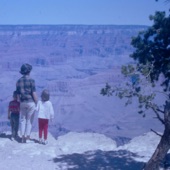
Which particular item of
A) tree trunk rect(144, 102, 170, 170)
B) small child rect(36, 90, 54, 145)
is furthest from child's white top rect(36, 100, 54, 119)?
tree trunk rect(144, 102, 170, 170)

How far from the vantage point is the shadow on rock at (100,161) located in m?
6.06

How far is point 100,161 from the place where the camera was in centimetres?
641

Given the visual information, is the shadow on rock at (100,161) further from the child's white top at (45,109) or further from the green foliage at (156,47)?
the green foliage at (156,47)

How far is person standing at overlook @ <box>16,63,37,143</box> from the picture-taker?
6863 millimetres

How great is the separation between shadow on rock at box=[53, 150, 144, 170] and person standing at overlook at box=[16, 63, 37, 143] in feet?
3.82

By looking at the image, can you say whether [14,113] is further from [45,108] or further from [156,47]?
[156,47]

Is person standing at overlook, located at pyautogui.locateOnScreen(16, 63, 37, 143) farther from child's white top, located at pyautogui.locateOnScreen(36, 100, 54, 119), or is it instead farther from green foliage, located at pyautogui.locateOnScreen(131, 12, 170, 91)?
green foliage, located at pyautogui.locateOnScreen(131, 12, 170, 91)

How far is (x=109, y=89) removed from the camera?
4910 millimetres

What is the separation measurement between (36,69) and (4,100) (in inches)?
1645

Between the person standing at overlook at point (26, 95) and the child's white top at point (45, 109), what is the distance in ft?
0.45

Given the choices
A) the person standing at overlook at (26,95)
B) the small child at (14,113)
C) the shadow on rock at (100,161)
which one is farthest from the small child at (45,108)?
the shadow on rock at (100,161)

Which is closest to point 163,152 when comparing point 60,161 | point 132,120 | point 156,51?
point 156,51

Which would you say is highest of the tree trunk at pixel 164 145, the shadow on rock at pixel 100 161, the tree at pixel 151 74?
the tree at pixel 151 74

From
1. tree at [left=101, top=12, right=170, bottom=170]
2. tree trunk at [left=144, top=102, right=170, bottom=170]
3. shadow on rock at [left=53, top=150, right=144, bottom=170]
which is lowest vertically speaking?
shadow on rock at [left=53, top=150, right=144, bottom=170]
